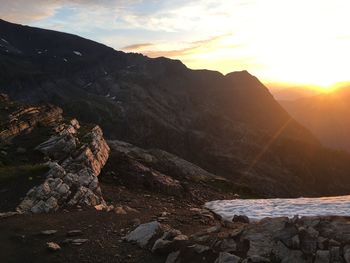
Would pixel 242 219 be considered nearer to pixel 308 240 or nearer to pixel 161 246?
pixel 161 246

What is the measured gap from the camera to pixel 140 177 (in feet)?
151

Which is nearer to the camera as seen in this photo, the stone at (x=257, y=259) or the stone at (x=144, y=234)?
the stone at (x=257, y=259)

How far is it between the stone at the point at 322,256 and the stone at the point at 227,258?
10.8 ft

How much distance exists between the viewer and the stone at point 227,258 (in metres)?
18.8

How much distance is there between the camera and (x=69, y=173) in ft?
116

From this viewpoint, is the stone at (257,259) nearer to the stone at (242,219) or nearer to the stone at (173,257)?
the stone at (173,257)

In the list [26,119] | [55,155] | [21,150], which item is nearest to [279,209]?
[55,155]

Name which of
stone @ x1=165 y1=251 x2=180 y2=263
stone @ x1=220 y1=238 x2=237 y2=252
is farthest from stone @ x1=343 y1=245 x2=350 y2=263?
stone @ x1=165 y1=251 x2=180 y2=263

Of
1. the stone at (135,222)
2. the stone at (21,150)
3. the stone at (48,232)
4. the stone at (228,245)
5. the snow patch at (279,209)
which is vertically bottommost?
the snow patch at (279,209)

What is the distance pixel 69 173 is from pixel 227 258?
19.5 metres

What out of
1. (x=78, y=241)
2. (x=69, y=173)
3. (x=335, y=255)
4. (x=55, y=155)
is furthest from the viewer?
(x=55, y=155)

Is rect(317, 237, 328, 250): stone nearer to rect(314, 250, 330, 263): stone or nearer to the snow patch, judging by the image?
rect(314, 250, 330, 263): stone

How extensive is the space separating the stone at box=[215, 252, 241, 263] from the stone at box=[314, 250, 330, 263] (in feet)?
10.8

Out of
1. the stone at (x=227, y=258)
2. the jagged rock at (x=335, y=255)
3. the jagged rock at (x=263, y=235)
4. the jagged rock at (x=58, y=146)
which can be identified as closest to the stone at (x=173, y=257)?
the stone at (x=227, y=258)
